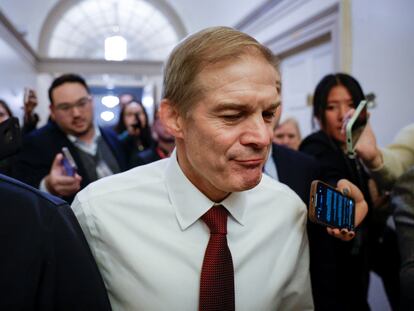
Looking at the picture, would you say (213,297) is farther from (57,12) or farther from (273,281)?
(57,12)

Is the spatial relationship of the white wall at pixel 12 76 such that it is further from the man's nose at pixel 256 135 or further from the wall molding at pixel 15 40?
the man's nose at pixel 256 135

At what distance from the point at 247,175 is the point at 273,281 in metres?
0.34

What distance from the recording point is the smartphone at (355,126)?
1.36 metres

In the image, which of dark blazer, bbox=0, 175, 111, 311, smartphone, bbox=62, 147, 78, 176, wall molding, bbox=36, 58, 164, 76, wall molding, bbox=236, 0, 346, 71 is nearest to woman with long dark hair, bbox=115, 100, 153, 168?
smartphone, bbox=62, 147, 78, 176

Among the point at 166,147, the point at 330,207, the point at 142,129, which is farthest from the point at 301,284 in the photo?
the point at 142,129

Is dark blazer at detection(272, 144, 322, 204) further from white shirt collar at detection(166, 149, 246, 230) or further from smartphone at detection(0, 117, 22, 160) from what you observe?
smartphone at detection(0, 117, 22, 160)

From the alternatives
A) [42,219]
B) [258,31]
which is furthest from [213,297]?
[258,31]

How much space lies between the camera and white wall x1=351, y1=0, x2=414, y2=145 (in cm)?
254

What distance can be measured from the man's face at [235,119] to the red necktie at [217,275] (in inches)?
6.2

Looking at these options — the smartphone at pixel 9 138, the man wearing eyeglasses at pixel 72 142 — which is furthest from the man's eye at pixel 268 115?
the man wearing eyeglasses at pixel 72 142

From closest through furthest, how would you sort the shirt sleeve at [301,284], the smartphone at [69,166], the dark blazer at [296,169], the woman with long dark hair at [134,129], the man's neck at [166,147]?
1. the shirt sleeve at [301,284]
2. the dark blazer at [296,169]
3. the smartphone at [69,166]
4. the man's neck at [166,147]
5. the woman with long dark hair at [134,129]

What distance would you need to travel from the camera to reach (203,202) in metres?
1.09

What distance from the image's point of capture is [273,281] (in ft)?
3.67

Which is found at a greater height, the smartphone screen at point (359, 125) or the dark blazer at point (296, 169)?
the smartphone screen at point (359, 125)
